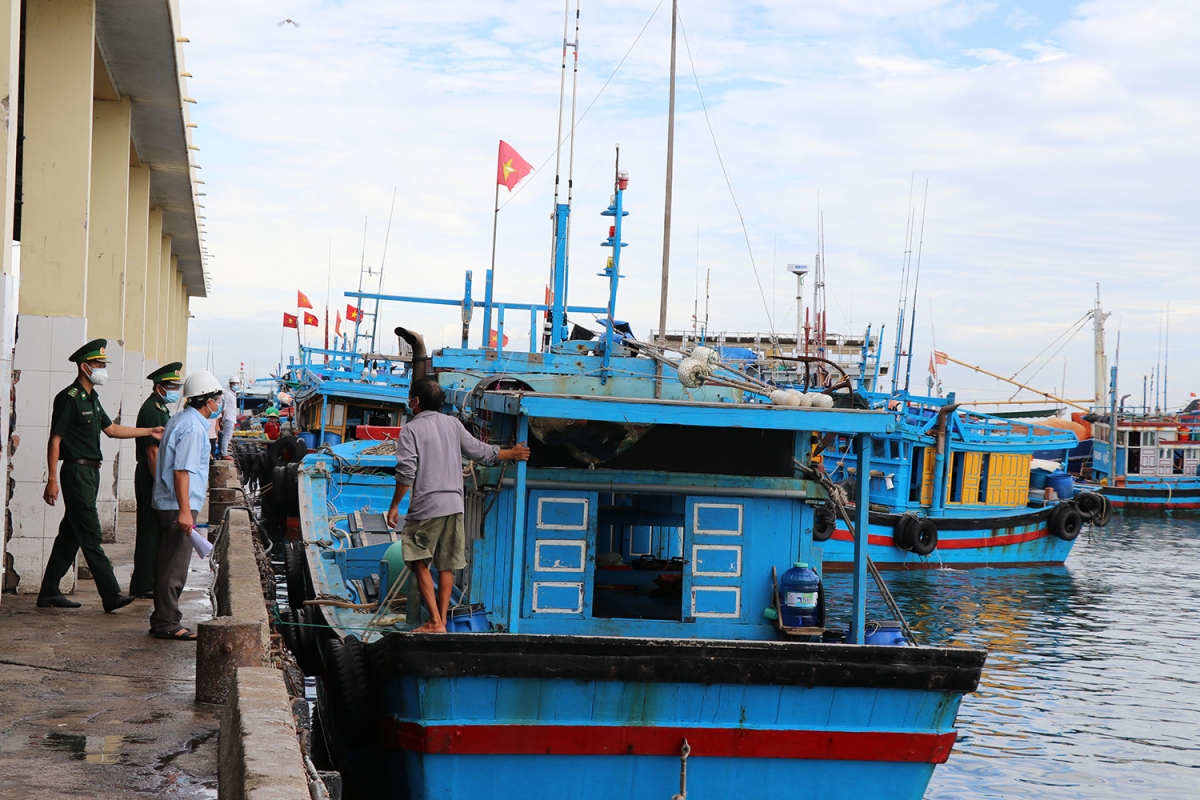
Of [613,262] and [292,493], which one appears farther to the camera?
[292,493]

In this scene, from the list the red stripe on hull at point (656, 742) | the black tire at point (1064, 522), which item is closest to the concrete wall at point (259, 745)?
the red stripe on hull at point (656, 742)

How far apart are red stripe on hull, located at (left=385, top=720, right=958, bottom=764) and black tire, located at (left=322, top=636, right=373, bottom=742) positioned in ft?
1.43

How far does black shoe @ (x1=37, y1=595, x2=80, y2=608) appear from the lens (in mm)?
8086

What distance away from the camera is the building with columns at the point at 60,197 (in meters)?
7.98

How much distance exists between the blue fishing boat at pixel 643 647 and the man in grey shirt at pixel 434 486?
32 cm

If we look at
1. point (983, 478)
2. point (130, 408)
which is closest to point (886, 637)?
point (130, 408)

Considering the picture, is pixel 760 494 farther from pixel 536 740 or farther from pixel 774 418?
pixel 536 740

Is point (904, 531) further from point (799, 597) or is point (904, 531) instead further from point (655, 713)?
point (655, 713)

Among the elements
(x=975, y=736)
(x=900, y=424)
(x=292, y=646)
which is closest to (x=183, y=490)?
(x=292, y=646)

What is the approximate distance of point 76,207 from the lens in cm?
892

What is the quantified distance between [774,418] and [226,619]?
3255mm

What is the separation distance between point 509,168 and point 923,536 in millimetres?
11843

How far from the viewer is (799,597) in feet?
23.7

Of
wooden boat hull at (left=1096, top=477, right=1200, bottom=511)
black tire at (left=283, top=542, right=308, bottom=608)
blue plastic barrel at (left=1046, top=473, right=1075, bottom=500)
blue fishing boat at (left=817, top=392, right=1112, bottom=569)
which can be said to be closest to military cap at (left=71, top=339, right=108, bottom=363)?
black tire at (left=283, top=542, right=308, bottom=608)
